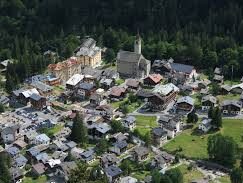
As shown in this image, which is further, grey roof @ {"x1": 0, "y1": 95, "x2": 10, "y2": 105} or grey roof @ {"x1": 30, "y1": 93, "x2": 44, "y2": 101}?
grey roof @ {"x1": 0, "y1": 95, "x2": 10, "y2": 105}

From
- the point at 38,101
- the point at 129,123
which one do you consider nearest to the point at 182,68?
the point at 129,123

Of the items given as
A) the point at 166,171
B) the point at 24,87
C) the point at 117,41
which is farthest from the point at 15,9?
the point at 166,171

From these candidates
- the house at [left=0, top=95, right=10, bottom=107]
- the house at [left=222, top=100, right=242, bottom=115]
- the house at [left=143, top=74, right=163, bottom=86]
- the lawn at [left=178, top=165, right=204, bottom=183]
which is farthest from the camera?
the house at [left=143, top=74, right=163, bottom=86]

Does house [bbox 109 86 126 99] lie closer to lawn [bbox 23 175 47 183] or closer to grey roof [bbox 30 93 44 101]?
grey roof [bbox 30 93 44 101]

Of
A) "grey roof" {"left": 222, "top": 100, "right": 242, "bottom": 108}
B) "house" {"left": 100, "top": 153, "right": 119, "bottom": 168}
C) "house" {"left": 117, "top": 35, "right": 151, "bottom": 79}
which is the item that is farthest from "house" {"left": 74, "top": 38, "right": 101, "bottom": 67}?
"house" {"left": 100, "top": 153, "right": 119, "bottom": 168}

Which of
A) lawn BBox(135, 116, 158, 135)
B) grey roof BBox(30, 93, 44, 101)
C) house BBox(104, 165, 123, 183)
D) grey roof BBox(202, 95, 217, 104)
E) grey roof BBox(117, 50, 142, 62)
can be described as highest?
grey roof BBox(117, 50, 142, 62)

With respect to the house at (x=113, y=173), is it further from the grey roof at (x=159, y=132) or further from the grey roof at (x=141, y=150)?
the grey roof at (x=159, y=132)

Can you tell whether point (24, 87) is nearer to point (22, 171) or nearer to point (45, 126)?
point (45, 126)
